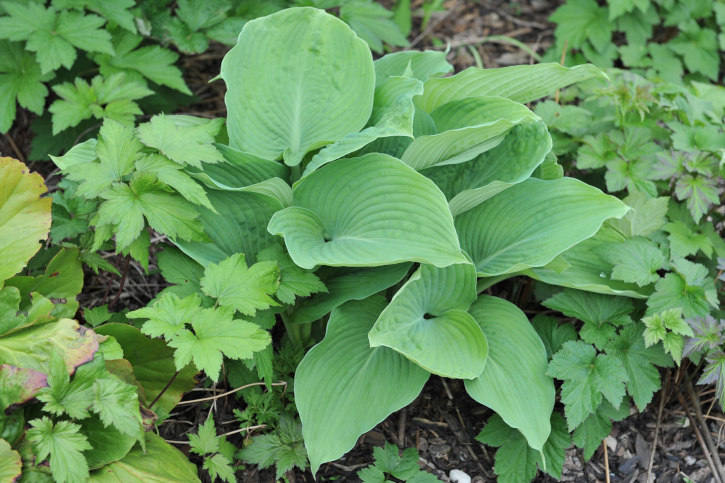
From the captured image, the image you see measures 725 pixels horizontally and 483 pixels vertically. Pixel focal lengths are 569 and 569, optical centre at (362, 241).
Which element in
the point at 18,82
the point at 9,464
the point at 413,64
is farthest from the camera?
the point at 18,82

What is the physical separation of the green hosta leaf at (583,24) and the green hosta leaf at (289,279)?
2385 millimetres

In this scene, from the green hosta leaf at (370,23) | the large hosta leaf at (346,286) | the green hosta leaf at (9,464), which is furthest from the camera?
the green hosta leaf at (370,23)

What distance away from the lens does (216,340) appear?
1.49 metres

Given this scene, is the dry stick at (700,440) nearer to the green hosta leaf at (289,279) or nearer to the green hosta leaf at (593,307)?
the green hosta leaf at (593,307)

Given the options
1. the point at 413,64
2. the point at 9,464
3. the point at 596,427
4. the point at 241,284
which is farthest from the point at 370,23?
the point at 9,464

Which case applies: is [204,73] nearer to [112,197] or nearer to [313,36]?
[313,36]

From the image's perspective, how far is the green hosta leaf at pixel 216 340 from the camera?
1.44m

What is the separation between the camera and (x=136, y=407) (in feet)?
4.58

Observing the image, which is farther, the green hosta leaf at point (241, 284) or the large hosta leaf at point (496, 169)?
the large hosta leaf at point (496, 169)

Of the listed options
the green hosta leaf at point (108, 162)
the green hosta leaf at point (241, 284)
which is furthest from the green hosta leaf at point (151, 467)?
the green hosta leaf at point (108, 162)

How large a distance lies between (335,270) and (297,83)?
25.6 inches

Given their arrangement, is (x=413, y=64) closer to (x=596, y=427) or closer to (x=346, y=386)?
(x=346, y=386)

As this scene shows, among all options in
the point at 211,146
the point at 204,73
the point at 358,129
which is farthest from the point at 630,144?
the point at 204,73

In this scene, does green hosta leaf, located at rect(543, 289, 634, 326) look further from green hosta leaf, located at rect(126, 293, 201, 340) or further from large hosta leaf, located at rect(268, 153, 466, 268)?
green hosta leaf, located at rect(126, 293, 201, 340)
